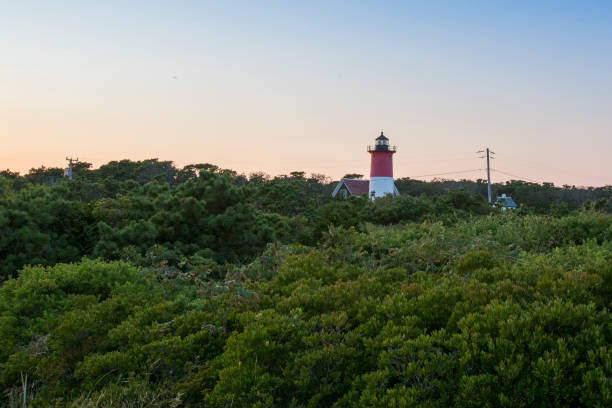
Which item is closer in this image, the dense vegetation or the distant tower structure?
the dense vegetation

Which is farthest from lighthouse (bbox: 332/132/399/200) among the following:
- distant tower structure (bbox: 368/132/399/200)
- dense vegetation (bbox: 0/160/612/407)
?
dense vegetation (bbox: 0/160/612/407)

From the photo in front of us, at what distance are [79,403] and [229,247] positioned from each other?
24.9 feet

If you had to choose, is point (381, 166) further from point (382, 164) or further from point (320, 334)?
point (320, 334)

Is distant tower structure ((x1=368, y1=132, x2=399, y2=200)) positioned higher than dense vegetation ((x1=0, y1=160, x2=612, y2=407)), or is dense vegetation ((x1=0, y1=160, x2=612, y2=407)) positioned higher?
A: distant tower structure ((x1=368, y1=132, x2=399, y2=200))

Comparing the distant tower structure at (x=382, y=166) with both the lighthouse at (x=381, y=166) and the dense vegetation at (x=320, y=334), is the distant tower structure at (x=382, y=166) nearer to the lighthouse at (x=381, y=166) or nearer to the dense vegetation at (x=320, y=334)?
the lighthouse at (x=381, y=166)

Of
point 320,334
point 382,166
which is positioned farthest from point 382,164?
point 320,334

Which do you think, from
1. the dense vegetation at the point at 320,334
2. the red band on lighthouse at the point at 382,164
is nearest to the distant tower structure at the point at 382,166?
the red band on lighthouse at the point at 382,164

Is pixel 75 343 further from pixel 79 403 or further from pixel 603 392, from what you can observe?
pixel 603 392

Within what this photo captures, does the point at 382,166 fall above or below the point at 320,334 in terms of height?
above

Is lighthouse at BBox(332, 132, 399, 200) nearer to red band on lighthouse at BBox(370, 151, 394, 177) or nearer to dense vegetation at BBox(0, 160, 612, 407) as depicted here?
red band on lighthouse at BBox(370, 151, 394, 177)

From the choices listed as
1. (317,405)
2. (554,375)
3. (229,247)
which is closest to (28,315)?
(317,405)

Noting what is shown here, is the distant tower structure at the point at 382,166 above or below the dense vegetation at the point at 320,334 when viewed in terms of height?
above

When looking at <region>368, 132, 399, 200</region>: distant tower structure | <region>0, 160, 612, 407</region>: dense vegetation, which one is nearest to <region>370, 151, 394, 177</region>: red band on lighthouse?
<region>368, 132, 399, 200</region>: distant tower structure

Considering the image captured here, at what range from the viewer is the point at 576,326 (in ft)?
9.58
